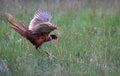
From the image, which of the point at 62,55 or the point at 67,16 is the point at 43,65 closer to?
the point at 62,55

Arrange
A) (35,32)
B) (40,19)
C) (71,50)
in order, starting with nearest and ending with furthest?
1. (35,32)
2. (71,50)
3. (40,19)

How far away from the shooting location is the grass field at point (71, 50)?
5734 mm

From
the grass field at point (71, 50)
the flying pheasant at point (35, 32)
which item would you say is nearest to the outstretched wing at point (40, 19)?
the flying pheasant at point (35, 32)

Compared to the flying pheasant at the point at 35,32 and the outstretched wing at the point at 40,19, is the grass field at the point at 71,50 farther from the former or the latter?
the outstretched wing at the point at 40,19

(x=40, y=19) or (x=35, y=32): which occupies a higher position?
(x=40, y=19)

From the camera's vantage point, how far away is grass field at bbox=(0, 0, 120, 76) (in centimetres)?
573

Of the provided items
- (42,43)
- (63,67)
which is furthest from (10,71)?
(42,43)

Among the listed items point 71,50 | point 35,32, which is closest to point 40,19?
point 35,32

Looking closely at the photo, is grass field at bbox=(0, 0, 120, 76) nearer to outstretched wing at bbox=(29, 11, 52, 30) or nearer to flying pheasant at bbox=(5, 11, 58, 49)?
flying pheasant at bbox=(5, 11, 58, 49)

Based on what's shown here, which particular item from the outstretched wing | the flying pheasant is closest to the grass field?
the flying pheasant

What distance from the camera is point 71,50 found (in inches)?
262

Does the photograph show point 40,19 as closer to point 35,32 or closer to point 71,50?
point 35,32

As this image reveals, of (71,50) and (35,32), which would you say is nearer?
(35,32)

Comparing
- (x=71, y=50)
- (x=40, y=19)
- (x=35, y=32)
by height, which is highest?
(x=40, y=19)
